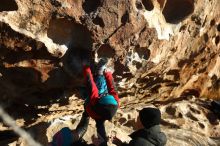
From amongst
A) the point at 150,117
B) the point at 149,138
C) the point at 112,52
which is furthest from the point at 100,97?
the point at 149,138

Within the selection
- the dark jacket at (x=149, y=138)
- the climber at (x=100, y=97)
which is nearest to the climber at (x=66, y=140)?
the climber at (x=100, y=97)

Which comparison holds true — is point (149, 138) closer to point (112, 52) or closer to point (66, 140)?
point (66, 140)

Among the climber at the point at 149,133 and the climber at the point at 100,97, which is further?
the climber at the point at 100,97

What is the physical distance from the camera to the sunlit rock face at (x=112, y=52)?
18.2 feet

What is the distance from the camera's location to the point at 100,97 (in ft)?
18.9

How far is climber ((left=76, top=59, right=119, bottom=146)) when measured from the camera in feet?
18.7

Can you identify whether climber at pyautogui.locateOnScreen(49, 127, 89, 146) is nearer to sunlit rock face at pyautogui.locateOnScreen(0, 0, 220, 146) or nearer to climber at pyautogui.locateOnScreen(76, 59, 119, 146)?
climber at pyautogui.locateOnScreen(76, 59, 119, 146)

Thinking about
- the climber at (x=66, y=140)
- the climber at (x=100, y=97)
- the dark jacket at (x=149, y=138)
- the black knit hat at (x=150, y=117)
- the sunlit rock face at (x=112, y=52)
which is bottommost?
the dark jacket at (x=149, y=138)

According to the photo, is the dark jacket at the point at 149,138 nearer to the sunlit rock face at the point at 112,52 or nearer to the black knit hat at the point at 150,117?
the black knit hat at the point at 150,117

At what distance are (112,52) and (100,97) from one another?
2.05 ft

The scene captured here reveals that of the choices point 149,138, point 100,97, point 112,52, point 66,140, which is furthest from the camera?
point 112,52

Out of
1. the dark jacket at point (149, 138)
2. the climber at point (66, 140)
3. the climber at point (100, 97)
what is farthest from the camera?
the climber at point (100, 97)

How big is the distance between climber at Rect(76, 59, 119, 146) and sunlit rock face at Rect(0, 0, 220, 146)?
0.17 metres

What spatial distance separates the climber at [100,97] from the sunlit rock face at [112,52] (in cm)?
17
